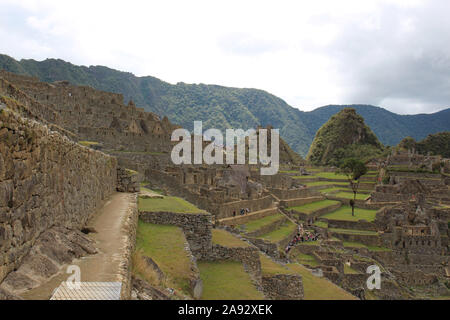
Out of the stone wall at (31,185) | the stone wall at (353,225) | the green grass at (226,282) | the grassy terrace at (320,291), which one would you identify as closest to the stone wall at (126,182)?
the green grass at (226,282)

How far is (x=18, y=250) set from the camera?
144 inches

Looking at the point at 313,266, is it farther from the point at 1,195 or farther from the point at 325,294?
the point at 1,195

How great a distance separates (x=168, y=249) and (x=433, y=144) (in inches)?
3969

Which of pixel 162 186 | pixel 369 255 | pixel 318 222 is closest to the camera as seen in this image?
pixel 162 186

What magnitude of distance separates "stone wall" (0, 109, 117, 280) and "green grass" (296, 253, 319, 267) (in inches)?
781

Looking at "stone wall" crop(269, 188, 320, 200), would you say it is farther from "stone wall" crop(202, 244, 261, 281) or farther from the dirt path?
the dirt path

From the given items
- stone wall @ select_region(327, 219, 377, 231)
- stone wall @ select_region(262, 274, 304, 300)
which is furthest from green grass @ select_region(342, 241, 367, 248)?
stone wall @ select_region(262, 274, 304, 300)

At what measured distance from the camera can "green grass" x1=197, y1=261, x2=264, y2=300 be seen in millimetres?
8328

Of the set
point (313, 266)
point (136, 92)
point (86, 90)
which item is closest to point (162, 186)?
point (313, 266)

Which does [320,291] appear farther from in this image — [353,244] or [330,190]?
[330,190]

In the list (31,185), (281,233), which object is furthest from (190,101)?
(31,185)

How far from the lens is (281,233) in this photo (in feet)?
85.1
